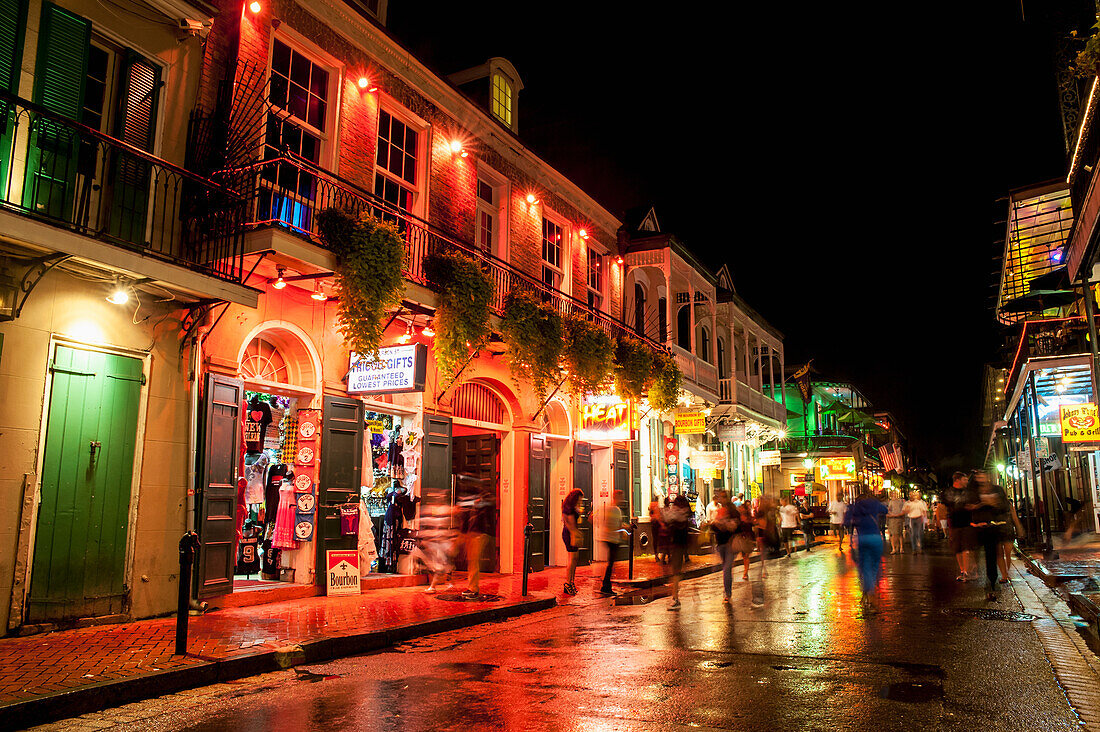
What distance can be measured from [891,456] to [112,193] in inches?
3078

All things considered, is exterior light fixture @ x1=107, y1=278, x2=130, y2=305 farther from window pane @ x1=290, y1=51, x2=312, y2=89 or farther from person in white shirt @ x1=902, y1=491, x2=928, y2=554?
person in white shirt @ x1=902, y1=491, x2=928, y2=554

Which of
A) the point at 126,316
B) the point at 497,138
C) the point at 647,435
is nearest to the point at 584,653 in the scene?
the point at 126,316

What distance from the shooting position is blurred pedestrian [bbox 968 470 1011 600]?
463 inches

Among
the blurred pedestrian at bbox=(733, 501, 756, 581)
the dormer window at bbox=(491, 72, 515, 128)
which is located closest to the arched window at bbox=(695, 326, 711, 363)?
the dormer window at bbox=(491, 72, 515, 128)

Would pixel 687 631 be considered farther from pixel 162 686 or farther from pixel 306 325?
pixel 306 325

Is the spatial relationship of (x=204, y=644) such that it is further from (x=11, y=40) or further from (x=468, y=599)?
(x=11, y=40)

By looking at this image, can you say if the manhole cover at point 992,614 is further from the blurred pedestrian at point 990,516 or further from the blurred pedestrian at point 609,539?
the blurred pedestrian at point 609,539

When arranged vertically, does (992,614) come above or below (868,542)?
below

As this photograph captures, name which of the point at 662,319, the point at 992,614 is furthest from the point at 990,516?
the point at 662,319

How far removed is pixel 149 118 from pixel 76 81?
95cm

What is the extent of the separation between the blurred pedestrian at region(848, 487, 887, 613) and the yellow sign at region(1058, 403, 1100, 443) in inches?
407

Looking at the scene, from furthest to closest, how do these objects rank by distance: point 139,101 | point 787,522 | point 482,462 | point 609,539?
point 787,522, point 482,462, point 609,539, point 139,101

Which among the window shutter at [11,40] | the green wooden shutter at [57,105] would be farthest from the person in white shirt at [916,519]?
the window shutter at [11,40]

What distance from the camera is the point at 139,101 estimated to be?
9234 millimetres
